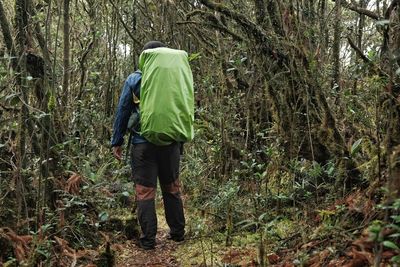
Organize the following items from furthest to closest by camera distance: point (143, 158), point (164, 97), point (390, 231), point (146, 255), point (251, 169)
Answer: point (251, 169) → point (143, 158) → point (146, 255) → point (164, 97) → point (390, 231)

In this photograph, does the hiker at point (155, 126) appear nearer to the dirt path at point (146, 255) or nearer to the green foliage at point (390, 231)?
the dirt path at point (146, 255)

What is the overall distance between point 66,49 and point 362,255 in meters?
6.06

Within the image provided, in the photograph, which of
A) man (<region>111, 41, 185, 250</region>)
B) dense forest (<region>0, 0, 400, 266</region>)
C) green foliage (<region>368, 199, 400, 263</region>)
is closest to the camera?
green foliage (<region>368, 199, 400, 263</region>)

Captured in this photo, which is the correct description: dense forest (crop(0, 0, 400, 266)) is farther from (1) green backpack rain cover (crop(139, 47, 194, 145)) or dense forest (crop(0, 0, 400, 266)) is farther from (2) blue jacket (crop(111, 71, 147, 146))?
(1) green backpack rain cover (crop(139, 47, 194, 145))

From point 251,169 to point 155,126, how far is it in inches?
52.2

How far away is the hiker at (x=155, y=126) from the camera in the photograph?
4.87 meters

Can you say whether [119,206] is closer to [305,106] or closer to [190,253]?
[190,253]

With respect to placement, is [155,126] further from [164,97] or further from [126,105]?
[126,105]

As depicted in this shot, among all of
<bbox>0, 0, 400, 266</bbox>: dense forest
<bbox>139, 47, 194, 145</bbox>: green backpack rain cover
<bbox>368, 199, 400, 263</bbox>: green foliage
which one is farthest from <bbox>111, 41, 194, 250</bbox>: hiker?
<bbox>368, 199, 400, 263</bbox>: green foliage

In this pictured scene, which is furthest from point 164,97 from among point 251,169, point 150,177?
point 251,169

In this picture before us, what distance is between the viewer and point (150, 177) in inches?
208

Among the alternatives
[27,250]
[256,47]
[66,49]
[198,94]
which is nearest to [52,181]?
[27,250]

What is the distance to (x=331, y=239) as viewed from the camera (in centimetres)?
368

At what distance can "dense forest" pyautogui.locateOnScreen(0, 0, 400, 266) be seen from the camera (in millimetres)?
3711
